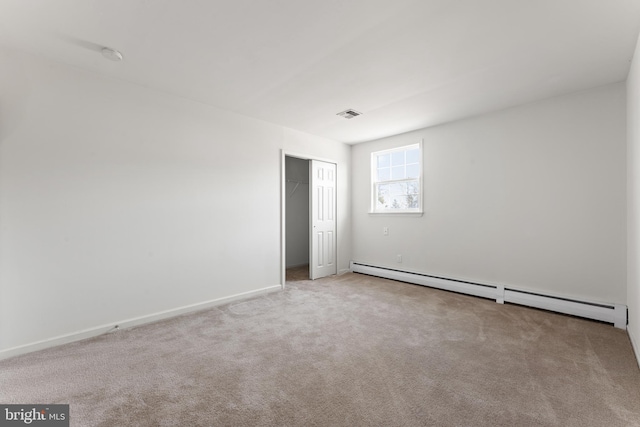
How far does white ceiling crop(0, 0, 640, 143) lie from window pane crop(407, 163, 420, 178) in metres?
1.39

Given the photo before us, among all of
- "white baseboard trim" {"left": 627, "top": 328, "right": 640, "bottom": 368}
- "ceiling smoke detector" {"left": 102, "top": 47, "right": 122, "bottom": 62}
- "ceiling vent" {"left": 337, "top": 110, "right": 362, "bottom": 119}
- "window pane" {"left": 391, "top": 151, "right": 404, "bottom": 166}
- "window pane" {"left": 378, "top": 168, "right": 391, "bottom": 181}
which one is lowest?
"white baseboard trim" {"left": 627, "top": 328, "right": 640, "bottom": 368}

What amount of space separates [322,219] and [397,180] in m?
1.54

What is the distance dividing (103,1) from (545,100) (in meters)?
4.51

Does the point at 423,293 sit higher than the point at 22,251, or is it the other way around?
the point at 22,251

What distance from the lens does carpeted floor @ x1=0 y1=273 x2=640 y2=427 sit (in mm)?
1647

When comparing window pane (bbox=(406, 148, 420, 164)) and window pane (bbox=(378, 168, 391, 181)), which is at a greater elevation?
window pane (bbox=(406, 148, 420, 164))

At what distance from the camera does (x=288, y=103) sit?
3.55 m

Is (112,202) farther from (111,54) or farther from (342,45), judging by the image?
(342,45)

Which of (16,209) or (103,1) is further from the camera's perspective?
(16,209)

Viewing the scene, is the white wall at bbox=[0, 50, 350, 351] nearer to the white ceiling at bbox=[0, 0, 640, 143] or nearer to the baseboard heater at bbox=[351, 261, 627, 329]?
the white ceiling at bbox=[0, 0, 640, 143]

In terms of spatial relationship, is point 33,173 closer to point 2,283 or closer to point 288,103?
point 2,283

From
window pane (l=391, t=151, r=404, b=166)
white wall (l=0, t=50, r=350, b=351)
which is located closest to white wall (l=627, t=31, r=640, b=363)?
window pane (l=391, t=151, r=404, b=166)

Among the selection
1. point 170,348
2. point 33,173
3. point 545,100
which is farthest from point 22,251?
point 545,100

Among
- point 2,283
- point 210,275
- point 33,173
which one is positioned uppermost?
point 33,173
